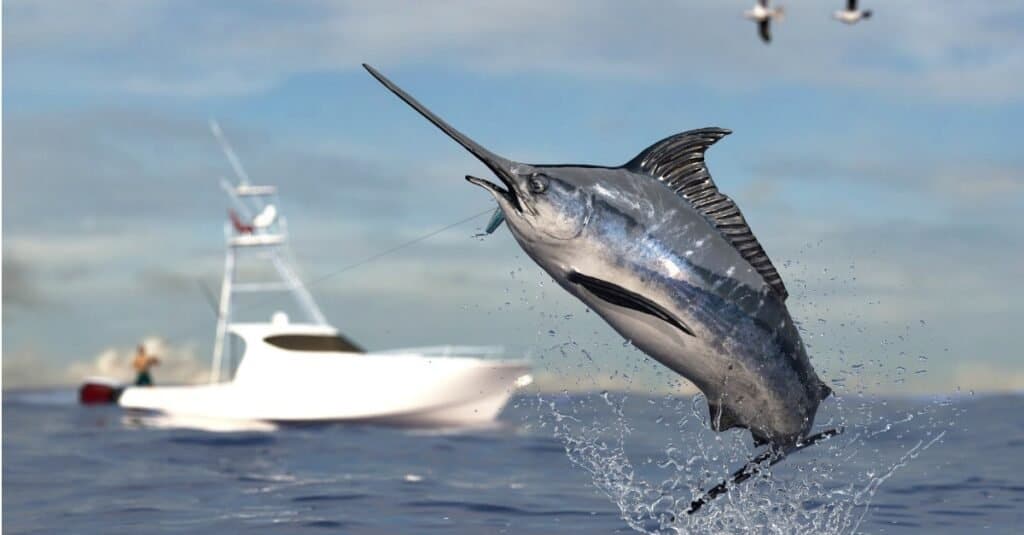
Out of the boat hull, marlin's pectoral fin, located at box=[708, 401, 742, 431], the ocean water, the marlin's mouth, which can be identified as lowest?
the boat hull

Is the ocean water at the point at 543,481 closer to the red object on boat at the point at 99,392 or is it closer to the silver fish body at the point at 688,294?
the silver fish body at the point at 688,294

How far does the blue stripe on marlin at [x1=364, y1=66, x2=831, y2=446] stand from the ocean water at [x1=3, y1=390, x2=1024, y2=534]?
0.54 meters

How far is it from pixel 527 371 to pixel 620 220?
21.9 meters

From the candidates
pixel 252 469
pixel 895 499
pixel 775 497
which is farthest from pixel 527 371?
pixel 775 497

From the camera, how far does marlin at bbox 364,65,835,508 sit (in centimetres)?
584

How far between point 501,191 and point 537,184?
0.58 feet

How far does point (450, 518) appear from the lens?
1073 cm

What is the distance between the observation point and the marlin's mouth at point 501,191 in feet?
19.2

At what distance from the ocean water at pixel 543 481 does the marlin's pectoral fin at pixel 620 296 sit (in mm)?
950

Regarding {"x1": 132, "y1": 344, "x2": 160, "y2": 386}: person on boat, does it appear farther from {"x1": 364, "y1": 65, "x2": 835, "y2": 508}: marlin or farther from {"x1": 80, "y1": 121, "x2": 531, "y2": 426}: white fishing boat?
{"x1": 364, "y1": 65, "x2": 835, "y2": 508}: marlin

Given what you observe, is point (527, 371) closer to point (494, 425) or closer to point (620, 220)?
point (494, 425)

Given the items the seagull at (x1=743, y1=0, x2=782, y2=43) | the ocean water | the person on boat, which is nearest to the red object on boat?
the person on boat

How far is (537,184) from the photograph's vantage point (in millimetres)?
5855

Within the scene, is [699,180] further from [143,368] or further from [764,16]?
[143,368]
